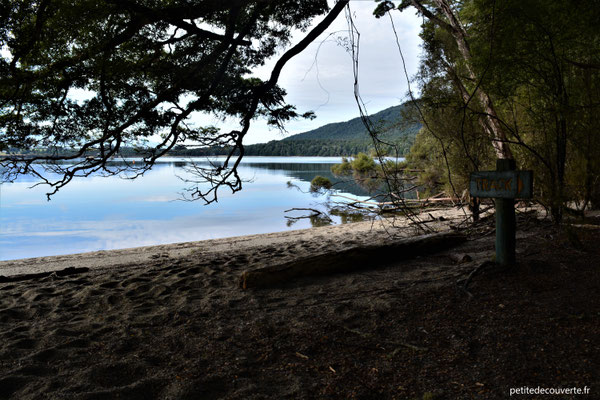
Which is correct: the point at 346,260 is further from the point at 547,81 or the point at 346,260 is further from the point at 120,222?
the point at 120,222

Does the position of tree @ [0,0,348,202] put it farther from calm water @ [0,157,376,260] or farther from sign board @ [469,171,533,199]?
sign board @ [469,171,533,199]

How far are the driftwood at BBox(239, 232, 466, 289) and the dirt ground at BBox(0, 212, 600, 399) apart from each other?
18 centimetres

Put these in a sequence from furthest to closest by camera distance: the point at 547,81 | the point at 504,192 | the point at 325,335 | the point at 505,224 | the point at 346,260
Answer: the point at 346,260 < the point at 547,81 < the point at 505,224 < the point at 504,192 < the point at 325,335

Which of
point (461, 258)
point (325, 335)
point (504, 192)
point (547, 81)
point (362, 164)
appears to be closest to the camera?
point (325, 335)

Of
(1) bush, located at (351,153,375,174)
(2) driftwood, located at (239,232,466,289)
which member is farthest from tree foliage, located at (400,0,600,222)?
(1) bush, located at (351,153,375,174)

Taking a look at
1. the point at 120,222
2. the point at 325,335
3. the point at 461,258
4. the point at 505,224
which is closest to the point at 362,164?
the point at 120,222

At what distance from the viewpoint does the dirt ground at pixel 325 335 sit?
7.70 ft

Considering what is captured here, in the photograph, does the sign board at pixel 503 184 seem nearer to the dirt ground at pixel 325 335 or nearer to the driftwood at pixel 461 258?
the dirt ground at pixel 325 335

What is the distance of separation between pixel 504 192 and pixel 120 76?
16.9 feet

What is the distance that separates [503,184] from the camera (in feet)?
12.6

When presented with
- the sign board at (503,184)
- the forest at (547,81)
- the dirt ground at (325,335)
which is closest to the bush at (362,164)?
the forest at (547,81)

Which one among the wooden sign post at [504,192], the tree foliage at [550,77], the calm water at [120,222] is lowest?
the calm water at [120,222]

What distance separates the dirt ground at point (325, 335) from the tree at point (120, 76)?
1.92 meters

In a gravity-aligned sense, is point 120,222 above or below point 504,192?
below
